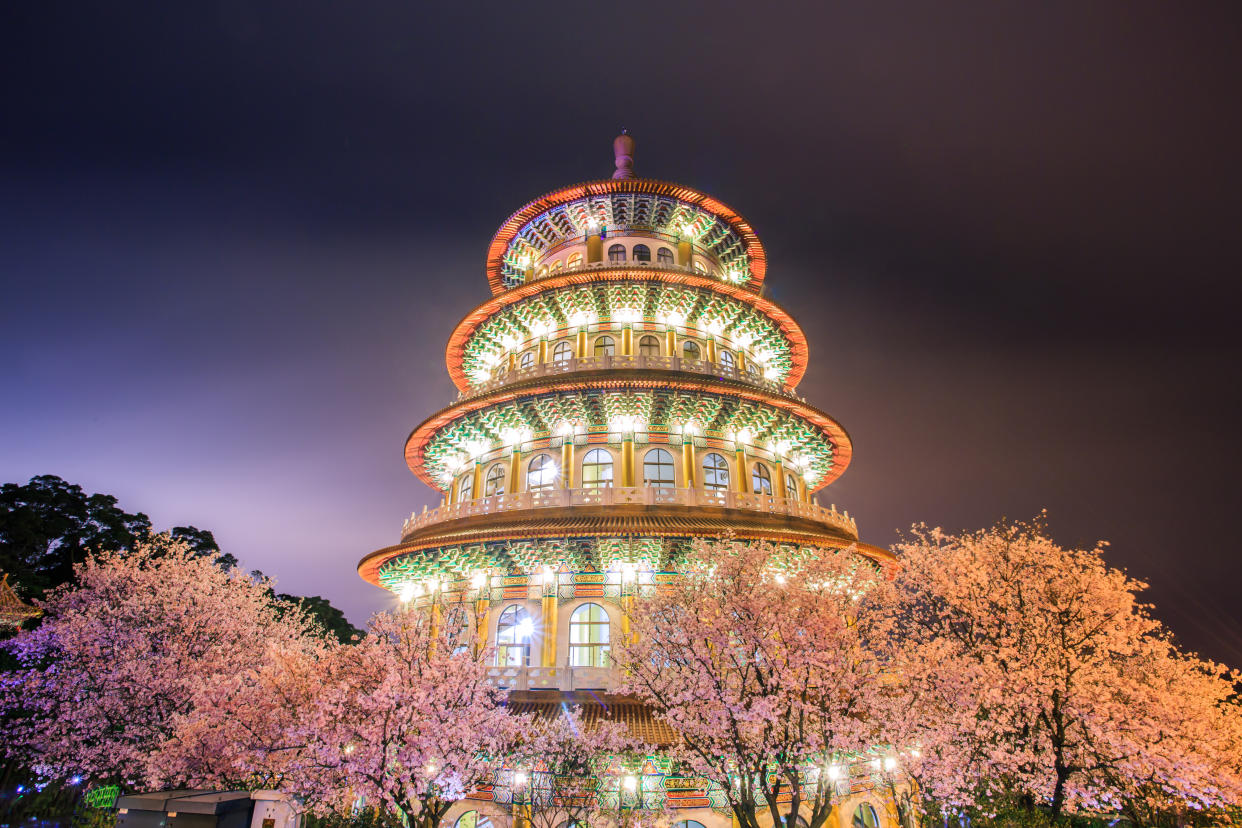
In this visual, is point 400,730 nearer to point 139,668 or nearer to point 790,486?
point 139,668

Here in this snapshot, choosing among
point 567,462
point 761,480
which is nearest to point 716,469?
point 761,480

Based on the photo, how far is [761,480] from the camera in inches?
1101

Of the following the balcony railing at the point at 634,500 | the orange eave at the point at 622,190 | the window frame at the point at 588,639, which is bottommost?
the window frame at the point at 588,639

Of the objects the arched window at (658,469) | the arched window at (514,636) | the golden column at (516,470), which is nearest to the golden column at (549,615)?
the arched window at (514,636)

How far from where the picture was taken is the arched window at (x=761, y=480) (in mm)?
27250

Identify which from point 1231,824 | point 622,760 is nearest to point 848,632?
point 622,760

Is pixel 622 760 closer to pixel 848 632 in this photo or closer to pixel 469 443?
pixel 848 632

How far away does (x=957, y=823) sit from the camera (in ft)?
63.0

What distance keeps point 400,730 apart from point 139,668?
50.5 feet

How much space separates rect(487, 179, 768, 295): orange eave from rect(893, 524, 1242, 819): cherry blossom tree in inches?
753

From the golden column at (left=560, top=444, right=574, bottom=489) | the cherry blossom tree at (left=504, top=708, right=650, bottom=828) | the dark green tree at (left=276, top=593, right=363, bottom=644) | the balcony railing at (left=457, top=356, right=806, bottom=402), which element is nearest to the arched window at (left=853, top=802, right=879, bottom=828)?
the cherry blossom tree at (left=504, top=708, right=650, bottom=828)

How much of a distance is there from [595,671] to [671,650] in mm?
6379

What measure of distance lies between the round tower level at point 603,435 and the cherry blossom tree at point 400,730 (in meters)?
5.14

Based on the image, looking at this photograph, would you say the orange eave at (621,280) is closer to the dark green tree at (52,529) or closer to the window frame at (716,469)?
the window frame at (716,469)
